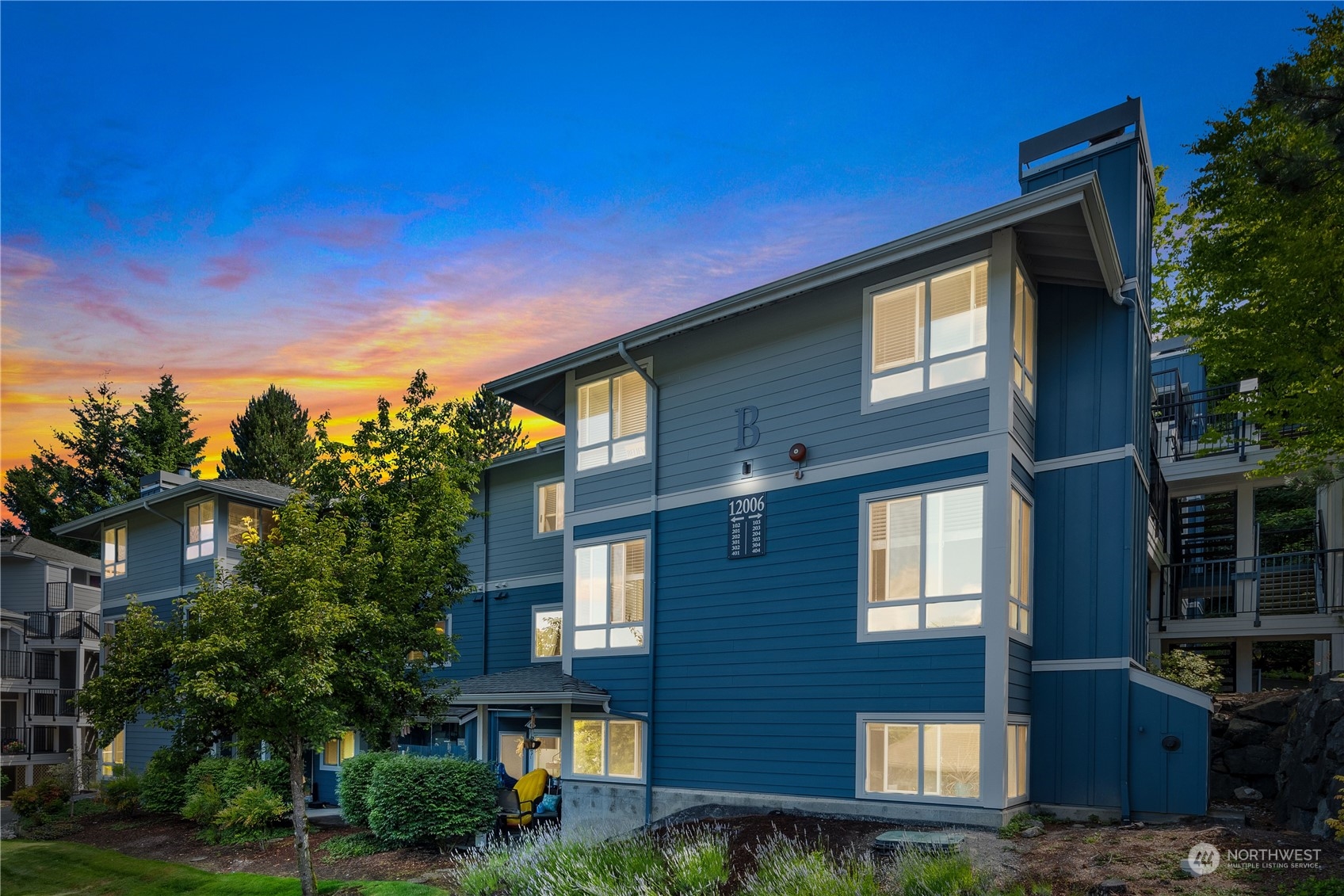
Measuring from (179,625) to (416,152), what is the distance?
10.9m

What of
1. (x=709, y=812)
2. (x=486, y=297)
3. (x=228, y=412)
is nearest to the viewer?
(x=709, y=812)

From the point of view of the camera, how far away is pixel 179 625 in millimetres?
13617

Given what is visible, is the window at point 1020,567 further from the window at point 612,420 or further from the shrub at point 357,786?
the shrub at point 357,786

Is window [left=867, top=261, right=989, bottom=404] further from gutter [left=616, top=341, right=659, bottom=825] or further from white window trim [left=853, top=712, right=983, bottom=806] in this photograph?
white window trim [left=853, top=712, right=983, bottom=806]

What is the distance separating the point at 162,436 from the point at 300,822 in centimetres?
3859

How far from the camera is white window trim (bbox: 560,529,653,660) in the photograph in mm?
15492

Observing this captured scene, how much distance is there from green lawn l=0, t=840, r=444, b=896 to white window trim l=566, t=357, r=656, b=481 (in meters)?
7.02

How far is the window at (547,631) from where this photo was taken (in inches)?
810

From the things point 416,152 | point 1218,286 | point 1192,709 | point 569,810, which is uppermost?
point 416,152

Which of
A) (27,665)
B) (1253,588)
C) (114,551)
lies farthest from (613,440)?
(27,665)

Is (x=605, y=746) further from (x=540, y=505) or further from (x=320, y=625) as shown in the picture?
(x=540, y=505)

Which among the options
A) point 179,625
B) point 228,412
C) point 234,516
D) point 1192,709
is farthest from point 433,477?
point 228,412

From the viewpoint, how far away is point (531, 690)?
50.7 ft

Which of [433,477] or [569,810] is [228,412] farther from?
[569,810]
